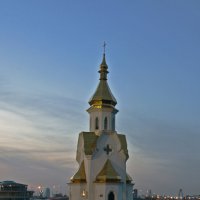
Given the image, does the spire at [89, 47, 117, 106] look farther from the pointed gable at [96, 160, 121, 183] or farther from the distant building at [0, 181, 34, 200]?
the distant building at [0, 181, 34, 200]

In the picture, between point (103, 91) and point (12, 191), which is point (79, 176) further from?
point (12, 191)

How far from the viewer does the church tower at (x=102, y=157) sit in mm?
34562

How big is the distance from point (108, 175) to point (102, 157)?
1877 millimetres

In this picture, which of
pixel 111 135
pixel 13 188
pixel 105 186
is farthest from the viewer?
pixel 13 188

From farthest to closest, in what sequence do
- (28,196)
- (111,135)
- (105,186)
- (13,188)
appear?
(28,196)
(13,188)
(111,135)
(105,186)

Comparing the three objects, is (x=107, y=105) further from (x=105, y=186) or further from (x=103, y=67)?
(x=105, y=186)

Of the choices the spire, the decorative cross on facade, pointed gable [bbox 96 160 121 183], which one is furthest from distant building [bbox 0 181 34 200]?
pointed gable [bbox 96 160 121 183]

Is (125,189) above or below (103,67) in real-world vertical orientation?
below

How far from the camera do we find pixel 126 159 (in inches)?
1433

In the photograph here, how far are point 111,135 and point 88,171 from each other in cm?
377

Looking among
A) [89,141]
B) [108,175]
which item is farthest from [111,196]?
[89,141]

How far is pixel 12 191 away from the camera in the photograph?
302 ft

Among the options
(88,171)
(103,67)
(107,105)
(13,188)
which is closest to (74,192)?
(88,171)

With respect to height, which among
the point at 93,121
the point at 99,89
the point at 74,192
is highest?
the point at 99,89
